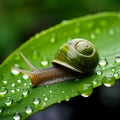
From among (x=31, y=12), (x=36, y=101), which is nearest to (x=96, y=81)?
(x=36, y=101)

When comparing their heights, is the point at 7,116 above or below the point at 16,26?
below

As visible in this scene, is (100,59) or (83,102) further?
(83,102)

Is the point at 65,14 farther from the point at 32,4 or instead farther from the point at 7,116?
the point at 7,116

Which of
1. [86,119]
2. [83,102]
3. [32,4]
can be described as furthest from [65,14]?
[86,119]

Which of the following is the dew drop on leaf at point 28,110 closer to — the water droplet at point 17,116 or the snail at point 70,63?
the water droplet at point 17,116

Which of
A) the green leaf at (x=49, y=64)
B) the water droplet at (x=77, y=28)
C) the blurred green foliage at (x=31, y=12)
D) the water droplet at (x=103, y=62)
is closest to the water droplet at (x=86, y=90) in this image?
the green leaf at (x=49, y=64)

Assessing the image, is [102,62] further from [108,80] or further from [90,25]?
[90,25]

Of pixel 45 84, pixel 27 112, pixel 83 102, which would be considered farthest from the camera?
pixel 83 102
